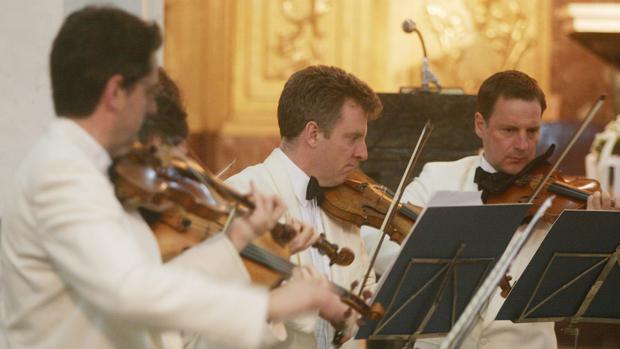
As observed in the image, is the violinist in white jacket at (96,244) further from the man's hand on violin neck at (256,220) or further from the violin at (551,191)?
the violin at (551,191)

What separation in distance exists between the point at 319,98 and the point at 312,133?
0.13 m

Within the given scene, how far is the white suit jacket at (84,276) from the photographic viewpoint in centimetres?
234

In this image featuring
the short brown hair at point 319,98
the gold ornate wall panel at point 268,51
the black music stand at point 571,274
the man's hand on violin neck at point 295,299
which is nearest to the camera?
the man's hand on violin neck at point 295,299

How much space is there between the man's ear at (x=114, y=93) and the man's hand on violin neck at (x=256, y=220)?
1.43 feet

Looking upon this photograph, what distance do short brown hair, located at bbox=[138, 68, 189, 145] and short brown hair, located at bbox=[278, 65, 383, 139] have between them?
2.34 ft

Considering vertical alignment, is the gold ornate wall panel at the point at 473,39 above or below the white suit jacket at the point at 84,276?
above

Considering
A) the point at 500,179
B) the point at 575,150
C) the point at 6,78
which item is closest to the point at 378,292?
the point at 500,179

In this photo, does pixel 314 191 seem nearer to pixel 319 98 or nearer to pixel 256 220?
pixel 319 98

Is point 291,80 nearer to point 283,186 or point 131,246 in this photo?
point 283,186

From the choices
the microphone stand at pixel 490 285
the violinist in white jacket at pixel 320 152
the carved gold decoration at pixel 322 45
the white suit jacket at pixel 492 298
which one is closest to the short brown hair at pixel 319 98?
the violinist in white jacket at pixel 320 152

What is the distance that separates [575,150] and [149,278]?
237 inches

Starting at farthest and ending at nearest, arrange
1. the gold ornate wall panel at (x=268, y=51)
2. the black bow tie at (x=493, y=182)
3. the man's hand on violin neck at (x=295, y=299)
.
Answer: the gold ornate wall panel at (x=268, y=51)
the black bow tie at (x=493, y=182)
the man's hand on violin neck at (x=295, y=299)

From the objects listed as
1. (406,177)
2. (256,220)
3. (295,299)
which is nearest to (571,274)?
(406,177)

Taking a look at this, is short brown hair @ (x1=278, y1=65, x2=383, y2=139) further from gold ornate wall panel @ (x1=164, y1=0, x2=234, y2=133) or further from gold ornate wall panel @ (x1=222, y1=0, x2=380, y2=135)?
gold ornate wall panel @ (x1=164, y1=0, x2=234, y2=133)
